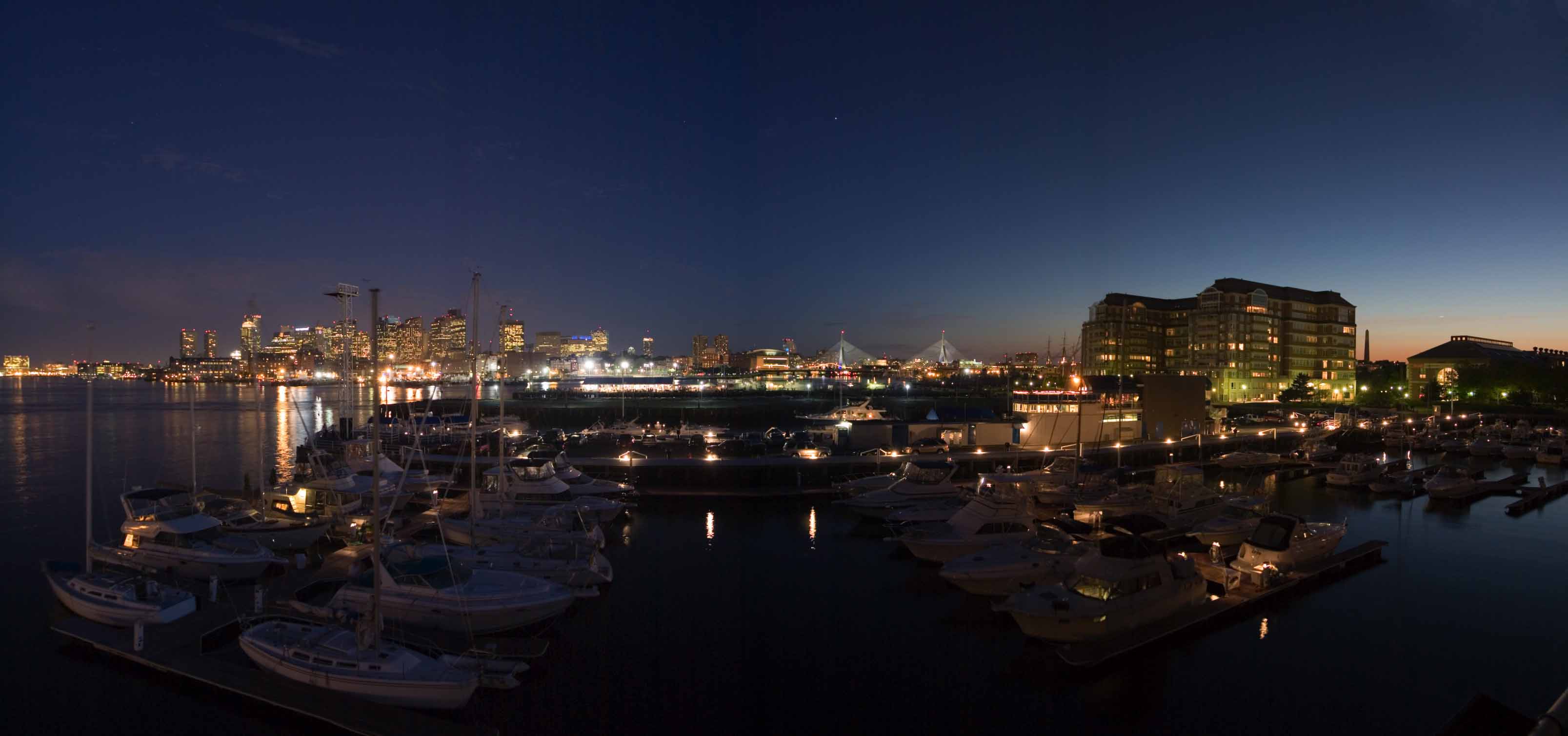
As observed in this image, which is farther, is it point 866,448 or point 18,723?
point 866,448

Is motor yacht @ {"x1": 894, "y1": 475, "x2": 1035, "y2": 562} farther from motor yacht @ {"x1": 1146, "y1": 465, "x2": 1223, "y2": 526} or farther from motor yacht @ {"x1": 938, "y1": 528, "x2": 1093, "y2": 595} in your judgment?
motor yacht @ {"x1": 1146, "y1": 465, "x2": 1223, "y2": 526}

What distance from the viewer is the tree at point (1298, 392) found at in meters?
48.2

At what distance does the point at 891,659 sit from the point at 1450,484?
18.9 meters

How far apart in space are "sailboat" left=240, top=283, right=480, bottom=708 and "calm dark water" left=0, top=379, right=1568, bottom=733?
0.40 metres

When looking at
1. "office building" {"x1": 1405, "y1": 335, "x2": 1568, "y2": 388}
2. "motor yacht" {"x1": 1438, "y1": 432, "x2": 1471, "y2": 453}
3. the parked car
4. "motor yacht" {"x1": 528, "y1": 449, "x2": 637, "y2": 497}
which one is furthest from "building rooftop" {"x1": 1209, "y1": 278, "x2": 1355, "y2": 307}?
"motor yacht" {"x1": 528, "y1": 449, "x2": 637, "y2": 497}

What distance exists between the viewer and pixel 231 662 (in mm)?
7246

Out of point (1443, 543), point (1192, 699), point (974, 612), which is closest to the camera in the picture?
point (1192, 699)

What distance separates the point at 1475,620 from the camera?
9602 millimetres

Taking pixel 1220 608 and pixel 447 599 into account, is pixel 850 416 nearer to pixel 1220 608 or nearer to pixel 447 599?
pixel 1220 608

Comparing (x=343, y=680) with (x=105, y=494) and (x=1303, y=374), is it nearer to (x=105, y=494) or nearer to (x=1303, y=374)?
(x=105, y=494)

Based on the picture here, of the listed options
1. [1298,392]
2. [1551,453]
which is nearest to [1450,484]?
[1551,453]

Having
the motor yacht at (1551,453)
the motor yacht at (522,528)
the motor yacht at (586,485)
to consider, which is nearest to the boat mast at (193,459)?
the motor yacht at (522,528)

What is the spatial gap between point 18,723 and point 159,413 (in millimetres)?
58103

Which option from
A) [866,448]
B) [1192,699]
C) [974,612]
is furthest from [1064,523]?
[866,448]
